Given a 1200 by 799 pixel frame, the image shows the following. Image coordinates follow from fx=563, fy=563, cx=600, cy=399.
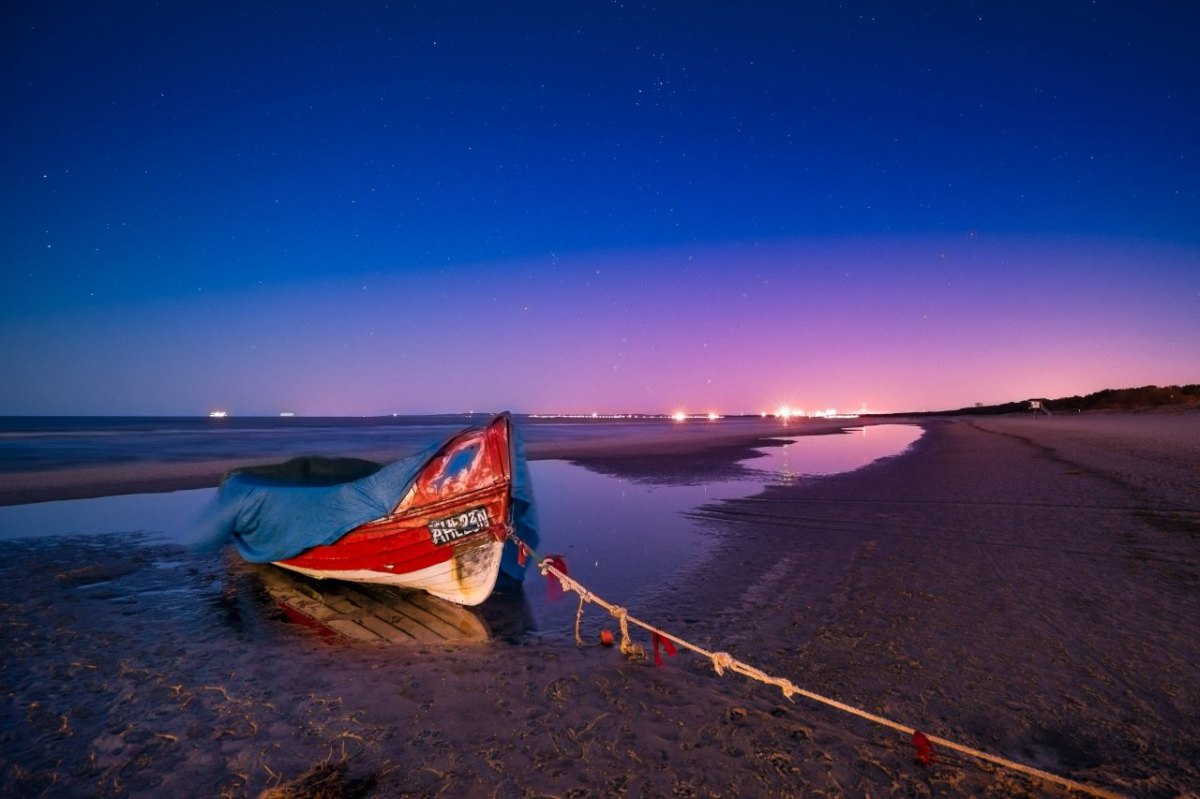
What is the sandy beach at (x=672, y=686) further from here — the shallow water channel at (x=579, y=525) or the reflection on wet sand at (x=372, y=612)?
the shallow water channel at (x=579, y=525)

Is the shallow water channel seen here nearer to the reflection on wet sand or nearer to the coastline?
the reflection on wet sand

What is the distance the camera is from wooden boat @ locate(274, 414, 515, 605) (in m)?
8.08

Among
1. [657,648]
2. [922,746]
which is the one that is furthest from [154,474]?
[922,746]

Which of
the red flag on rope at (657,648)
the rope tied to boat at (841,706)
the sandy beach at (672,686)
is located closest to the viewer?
the rope tied to boat at (841,706)

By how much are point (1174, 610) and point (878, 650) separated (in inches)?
164

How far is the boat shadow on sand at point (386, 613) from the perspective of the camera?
7285mm

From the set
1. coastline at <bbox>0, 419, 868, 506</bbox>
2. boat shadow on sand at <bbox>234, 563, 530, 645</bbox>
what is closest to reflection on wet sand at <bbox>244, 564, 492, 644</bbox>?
boat shadow on sand at <bbox>234, 563, 530, 645</bbox>

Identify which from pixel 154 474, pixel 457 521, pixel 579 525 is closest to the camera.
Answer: pixel 457 521

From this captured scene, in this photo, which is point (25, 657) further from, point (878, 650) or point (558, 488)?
point (558, 488)

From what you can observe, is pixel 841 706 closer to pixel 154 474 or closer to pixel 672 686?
pixel 672 686

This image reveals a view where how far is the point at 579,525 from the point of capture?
1388cm

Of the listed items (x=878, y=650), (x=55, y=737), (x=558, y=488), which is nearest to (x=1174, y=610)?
(x=878, y=650)

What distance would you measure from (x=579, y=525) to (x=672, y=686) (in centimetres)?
836

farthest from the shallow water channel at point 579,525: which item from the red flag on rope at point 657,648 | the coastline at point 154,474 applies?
the coastline at point 154,474
